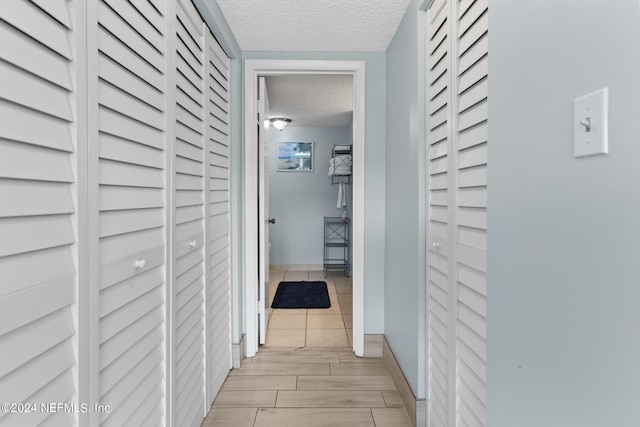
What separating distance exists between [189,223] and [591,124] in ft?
4.74

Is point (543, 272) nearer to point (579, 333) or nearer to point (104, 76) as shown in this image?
point (579, 333)

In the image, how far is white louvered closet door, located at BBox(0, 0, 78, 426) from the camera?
24.8 inches

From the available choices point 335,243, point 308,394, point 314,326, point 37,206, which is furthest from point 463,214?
Answer: point 335,243

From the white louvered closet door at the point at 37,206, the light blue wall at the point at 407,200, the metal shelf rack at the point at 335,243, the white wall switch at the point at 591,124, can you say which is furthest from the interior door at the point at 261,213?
the metal shelf rack at the point at 335,243

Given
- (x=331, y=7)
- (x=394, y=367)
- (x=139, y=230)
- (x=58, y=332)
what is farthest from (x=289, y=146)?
(x=58, y=332)

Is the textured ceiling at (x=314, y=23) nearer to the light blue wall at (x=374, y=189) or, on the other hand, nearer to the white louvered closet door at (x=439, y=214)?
the light blue wall at (x=374, y=189)

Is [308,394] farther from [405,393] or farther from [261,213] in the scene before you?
[261,213]

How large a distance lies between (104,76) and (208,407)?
168cm

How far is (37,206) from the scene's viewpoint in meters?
0.69

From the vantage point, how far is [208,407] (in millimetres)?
1861

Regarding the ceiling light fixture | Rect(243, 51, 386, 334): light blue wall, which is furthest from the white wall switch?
the ceiling light fixture

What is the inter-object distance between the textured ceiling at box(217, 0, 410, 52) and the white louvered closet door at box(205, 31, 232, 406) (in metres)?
0.22

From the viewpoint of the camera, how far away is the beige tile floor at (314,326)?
2.78m

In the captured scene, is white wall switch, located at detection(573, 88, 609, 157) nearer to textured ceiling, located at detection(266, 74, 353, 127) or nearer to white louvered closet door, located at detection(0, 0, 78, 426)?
white louvered closet door, located at detection(0, 0, 78, 426)
